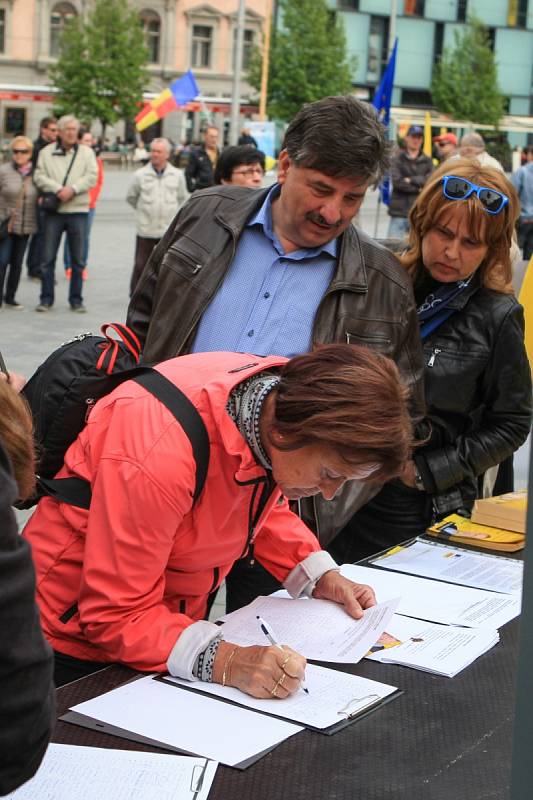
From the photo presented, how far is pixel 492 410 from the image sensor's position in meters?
3.30

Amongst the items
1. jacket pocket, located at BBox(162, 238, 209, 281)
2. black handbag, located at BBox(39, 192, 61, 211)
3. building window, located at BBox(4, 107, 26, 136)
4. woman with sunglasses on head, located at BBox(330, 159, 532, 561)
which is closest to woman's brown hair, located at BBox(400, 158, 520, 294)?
woman with sunglasses on head, located at BBox(330, 159, 532, 561)

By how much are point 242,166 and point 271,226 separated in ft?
13.1

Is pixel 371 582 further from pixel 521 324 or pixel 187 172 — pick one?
pixel 187 172

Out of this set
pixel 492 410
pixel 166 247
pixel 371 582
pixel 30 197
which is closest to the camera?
pixel 371 582

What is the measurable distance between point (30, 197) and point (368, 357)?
9493 millimetres

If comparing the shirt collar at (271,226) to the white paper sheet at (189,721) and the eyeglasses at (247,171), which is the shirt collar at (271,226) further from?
the eyeglasses at (247,171)

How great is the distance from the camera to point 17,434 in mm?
1456

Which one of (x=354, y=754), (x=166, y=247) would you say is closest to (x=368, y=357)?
(x=354, y=754)

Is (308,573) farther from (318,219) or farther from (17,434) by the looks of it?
(17,434)

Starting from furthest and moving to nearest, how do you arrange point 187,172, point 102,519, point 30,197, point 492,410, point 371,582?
point 187,172
point 30,197
point 492,410
point 371,582
point 102,519

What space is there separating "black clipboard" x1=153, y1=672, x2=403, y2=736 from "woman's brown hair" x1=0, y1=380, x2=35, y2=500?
75 centimetres

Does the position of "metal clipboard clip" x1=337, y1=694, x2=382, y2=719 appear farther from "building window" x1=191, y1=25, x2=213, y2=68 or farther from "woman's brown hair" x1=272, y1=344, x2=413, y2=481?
"building window" x1=191, y1=25, x2=213, y2=68

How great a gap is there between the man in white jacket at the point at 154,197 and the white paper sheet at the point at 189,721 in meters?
9.19

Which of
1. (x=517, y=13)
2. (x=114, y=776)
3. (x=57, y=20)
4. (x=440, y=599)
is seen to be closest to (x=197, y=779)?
(x=114, y=776)
